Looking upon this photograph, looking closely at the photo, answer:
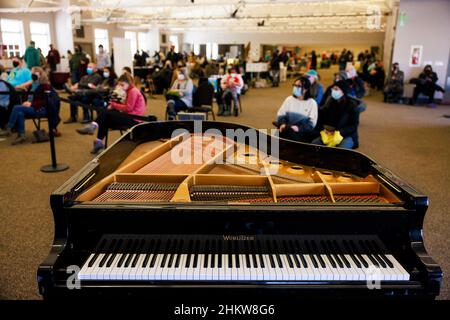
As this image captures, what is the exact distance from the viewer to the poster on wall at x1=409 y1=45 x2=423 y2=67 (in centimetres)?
1253

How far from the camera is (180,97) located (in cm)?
798

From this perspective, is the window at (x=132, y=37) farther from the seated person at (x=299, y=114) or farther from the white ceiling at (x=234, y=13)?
the seated person at (x=299, y=114)

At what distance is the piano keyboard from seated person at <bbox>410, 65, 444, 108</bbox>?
39.9 ft

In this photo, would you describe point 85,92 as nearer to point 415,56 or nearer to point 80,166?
point 80,166

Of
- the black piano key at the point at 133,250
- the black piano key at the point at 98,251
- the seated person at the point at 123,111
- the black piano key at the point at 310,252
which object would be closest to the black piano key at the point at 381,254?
the black piano key at the point at 310,252

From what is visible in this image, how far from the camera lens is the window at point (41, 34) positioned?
17797 mm

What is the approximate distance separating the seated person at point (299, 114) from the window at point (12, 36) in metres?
14.8

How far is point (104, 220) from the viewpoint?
171 cm

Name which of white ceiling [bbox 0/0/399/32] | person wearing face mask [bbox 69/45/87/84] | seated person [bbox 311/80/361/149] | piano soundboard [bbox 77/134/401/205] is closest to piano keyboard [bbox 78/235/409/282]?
piano soundboard [bbox 77/134/401/205]

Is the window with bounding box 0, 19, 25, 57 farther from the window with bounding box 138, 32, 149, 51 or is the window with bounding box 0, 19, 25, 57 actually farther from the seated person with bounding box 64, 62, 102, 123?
the window with bounding box 138, 32, 149, 51

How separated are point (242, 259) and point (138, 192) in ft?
2.71

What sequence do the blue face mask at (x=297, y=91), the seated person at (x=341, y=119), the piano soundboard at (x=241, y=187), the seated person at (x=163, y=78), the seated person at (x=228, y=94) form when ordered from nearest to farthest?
the piano soundboard at (x=241, y=187), the blue face mask at (x=297, y=91), the seated person at (x=341, y=119), the seated person at (x=228, y=94), the seated person at (x=163, y=78)

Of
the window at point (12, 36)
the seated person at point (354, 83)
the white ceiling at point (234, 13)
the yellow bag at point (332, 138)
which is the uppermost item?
the white ceiling at point (234, 13)
